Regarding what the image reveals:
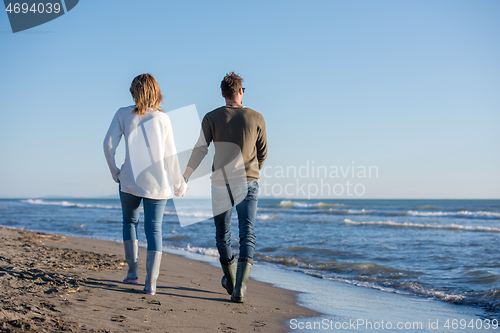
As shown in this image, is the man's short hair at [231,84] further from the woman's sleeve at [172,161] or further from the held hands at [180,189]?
the held hands at [180,189]

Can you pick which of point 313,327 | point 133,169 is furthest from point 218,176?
point 313,327

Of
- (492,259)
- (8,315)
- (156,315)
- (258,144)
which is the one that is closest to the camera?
(8,315)

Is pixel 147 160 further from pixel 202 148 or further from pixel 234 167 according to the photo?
pixel 234 167

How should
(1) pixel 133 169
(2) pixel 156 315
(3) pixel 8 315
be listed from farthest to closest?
(1) pixel 133 169, (2) pixel 156 315, (3) pixel 8 315

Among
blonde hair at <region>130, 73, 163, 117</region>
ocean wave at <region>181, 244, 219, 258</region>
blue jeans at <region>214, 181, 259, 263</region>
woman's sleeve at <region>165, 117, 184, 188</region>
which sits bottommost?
ocean wave at <region>181, 244, 219, 258</region>

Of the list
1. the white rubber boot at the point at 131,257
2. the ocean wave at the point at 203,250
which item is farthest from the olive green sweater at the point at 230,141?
the ocean wave at the point at 203,250

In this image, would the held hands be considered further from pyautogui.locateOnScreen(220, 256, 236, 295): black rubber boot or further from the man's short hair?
the man's short hair

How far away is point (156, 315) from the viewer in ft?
7.38

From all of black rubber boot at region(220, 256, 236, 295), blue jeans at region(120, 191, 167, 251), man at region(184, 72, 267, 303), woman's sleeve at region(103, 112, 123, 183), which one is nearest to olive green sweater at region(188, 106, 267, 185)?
man at region(184, 72, 267, 303)

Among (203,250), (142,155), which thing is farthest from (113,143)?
(203,250)

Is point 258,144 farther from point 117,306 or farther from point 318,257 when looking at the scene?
point 318,257

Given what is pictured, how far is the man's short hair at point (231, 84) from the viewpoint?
2904 mm

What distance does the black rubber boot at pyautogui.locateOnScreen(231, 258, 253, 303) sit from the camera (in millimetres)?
2762

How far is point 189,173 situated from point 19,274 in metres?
1.51
